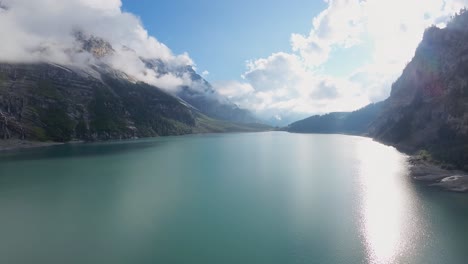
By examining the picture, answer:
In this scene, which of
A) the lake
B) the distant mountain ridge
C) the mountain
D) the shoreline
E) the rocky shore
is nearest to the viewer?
the lake

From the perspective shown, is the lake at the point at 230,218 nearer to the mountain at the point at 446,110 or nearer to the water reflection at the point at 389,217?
the water reflection at the point at 389,217

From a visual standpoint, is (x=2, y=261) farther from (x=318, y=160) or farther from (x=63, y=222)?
(x=318, y=160)

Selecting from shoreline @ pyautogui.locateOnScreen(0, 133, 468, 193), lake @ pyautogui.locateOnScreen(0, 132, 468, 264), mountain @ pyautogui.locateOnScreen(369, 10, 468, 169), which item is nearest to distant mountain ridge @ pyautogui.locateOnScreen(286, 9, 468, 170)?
mountain @ pyautogui.locateOnScreen(369, 10, 468, 169)

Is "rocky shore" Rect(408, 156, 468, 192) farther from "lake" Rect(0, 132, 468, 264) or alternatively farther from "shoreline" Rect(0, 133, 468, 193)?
"lake" Rect(0, 132, 468, 264)

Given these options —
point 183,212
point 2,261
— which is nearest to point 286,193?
point 183,212

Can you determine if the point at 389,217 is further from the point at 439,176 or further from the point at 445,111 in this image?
the point at 445,111

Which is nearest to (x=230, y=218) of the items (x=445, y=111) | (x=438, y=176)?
(x=438, y=176)
